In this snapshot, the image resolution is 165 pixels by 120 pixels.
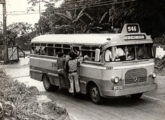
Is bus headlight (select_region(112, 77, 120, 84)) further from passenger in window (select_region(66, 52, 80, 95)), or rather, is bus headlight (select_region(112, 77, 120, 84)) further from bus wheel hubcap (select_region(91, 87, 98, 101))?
passenger in window (select_region(66, 52, 80, 95))

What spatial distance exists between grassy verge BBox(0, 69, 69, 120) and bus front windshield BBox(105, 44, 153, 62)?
13.1 feet

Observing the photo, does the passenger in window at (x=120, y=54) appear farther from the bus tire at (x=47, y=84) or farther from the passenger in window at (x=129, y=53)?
the bus tire at (x=47, y=84)

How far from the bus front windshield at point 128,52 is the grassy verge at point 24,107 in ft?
13.1

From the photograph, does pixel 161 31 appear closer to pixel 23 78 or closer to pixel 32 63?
pixel 23 78

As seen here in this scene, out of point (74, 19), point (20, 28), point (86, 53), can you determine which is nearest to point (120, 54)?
point (86, 53)

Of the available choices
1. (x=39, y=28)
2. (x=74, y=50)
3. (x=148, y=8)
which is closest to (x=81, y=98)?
(x=74, y=50)

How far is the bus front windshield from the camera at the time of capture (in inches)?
591

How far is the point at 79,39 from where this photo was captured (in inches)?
669

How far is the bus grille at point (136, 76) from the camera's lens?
15.0 m

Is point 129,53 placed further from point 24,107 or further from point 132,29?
point 24,107

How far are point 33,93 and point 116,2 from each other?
74.0 feet

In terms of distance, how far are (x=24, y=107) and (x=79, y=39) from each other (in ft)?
26.2

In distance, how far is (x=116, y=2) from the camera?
33.7m

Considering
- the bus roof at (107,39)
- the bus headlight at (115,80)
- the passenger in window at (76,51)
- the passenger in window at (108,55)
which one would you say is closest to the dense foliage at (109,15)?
the bus roof at (107,39)
